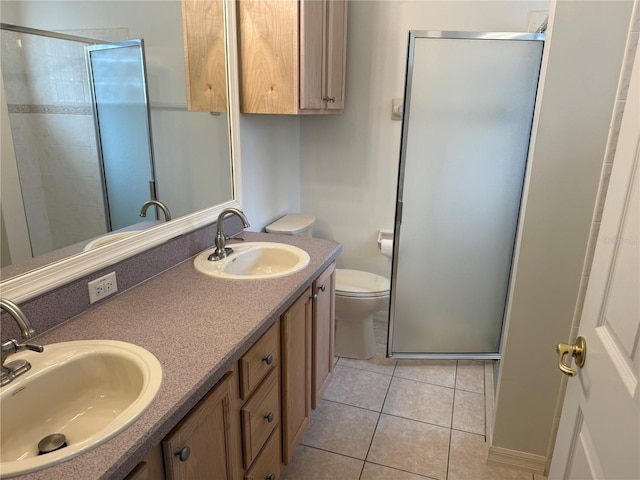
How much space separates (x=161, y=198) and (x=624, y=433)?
1.63m

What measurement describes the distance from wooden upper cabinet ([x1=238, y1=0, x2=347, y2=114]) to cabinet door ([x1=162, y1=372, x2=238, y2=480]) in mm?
1374

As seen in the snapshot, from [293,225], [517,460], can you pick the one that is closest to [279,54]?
[293,225]

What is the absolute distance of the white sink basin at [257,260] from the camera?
182 centimetres

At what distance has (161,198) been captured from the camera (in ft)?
5.92

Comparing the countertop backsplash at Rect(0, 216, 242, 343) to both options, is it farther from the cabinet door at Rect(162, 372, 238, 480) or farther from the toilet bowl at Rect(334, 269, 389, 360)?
the toilet bowl at Rect(334, 269, 389, 360)

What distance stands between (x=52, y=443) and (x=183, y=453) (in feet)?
0.91

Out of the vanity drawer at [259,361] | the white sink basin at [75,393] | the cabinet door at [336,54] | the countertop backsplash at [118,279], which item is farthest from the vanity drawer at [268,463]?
the cabinet door at [336,54]

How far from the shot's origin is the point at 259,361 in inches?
55.3

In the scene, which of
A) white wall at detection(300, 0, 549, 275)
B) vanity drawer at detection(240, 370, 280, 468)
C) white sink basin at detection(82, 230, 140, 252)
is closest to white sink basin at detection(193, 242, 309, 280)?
white sink basin at detection(82, 230, 140, 252)

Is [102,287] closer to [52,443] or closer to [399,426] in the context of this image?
[52,443]

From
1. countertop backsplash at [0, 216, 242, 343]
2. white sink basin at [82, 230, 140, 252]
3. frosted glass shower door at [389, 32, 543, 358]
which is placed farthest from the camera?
frosted glass shower door at [389, 32, 543, 358]

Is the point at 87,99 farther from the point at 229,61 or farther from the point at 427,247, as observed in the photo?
the point at 427,247

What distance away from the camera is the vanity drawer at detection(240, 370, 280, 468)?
54.1 inches

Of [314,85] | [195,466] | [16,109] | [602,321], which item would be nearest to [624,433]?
[602,321]
